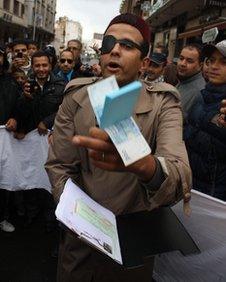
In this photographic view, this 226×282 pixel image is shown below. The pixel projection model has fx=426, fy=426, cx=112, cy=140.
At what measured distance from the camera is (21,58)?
18.0 ft

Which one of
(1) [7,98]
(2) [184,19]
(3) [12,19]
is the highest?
(2) [184,19]

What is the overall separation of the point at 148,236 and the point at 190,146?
133 cm

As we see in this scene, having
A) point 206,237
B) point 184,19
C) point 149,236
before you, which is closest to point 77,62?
point 206,237

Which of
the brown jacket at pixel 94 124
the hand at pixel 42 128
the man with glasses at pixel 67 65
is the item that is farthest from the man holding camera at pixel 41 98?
the brown jacket at pixel 94 124

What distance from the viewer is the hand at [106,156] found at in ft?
4.11

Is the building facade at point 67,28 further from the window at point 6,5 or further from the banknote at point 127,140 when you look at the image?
the banknote at point 127,140

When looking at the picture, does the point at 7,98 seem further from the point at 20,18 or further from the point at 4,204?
the point at 20,18

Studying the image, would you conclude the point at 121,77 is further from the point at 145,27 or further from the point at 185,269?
the point at 185,269

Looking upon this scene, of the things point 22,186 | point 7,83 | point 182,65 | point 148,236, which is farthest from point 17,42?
point 148,236

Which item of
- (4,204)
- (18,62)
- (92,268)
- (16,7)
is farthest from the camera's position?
(16,7)

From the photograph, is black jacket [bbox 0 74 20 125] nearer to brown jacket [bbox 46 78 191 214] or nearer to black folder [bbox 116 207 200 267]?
brown jacket [bbox 46 78 191 214]

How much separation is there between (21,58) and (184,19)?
20781 mm

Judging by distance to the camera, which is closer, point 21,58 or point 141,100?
point 141,100

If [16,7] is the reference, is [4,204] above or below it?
below
